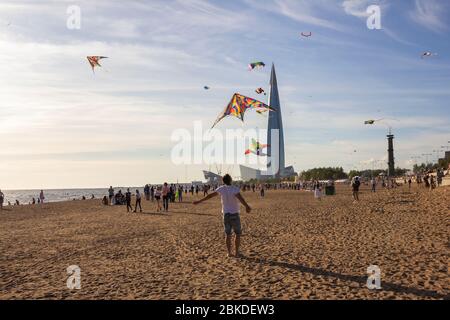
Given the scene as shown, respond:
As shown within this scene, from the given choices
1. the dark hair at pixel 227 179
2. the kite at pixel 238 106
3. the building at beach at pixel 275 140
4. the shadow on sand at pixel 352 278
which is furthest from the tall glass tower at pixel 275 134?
the shadow on sand at pixel 352 278

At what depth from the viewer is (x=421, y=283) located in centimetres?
622

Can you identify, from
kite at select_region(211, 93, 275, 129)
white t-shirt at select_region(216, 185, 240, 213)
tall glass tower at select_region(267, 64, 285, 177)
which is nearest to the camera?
white t-shirt at select_region(216, 185, 240, 213)

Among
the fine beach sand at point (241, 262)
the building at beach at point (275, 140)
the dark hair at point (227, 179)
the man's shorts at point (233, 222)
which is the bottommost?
the fine beach sand at point (241, 262)

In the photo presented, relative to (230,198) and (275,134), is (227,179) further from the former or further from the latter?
(275,134)

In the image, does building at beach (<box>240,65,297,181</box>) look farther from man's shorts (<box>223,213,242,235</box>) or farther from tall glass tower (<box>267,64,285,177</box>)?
man's shorts (<box>223,213,242,235</box>)

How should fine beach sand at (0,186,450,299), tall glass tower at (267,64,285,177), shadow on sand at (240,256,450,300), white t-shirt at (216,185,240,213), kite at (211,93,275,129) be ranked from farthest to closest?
tall glass tower at (267,64,285,177) → kite at (211,93,275,129) → white t-shirt at (216,185,240,213) → fine beach sand at (0,186,450,299) → shadow on sand at (240,256,450,300)

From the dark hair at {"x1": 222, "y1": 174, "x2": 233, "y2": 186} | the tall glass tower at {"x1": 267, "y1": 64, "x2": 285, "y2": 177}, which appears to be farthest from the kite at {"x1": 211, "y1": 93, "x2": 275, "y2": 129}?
the tall glass tower at {"x1": 267, "y1": 64, "x2": 285, "y2": 177}

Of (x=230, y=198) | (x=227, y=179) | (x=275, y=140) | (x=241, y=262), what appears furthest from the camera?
(x=275, y=140)

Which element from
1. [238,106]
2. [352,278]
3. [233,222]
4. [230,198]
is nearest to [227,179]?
[230,198]

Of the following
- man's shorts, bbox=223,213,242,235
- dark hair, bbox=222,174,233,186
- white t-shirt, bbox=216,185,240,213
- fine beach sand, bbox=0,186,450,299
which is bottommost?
fine beach sand, bbox=0,186,450,299

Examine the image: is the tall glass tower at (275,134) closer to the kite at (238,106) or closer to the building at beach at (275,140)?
the building at beach at (275,140)

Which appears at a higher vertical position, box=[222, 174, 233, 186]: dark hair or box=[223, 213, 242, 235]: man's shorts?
box=[222, 174, 233, 186]: dark hair

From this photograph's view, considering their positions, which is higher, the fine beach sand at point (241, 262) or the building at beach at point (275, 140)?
the building at beach at point (275, 140)

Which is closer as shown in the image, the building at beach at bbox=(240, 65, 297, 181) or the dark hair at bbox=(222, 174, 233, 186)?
the dark hair at bbox=(222, 174, 233, 186)
